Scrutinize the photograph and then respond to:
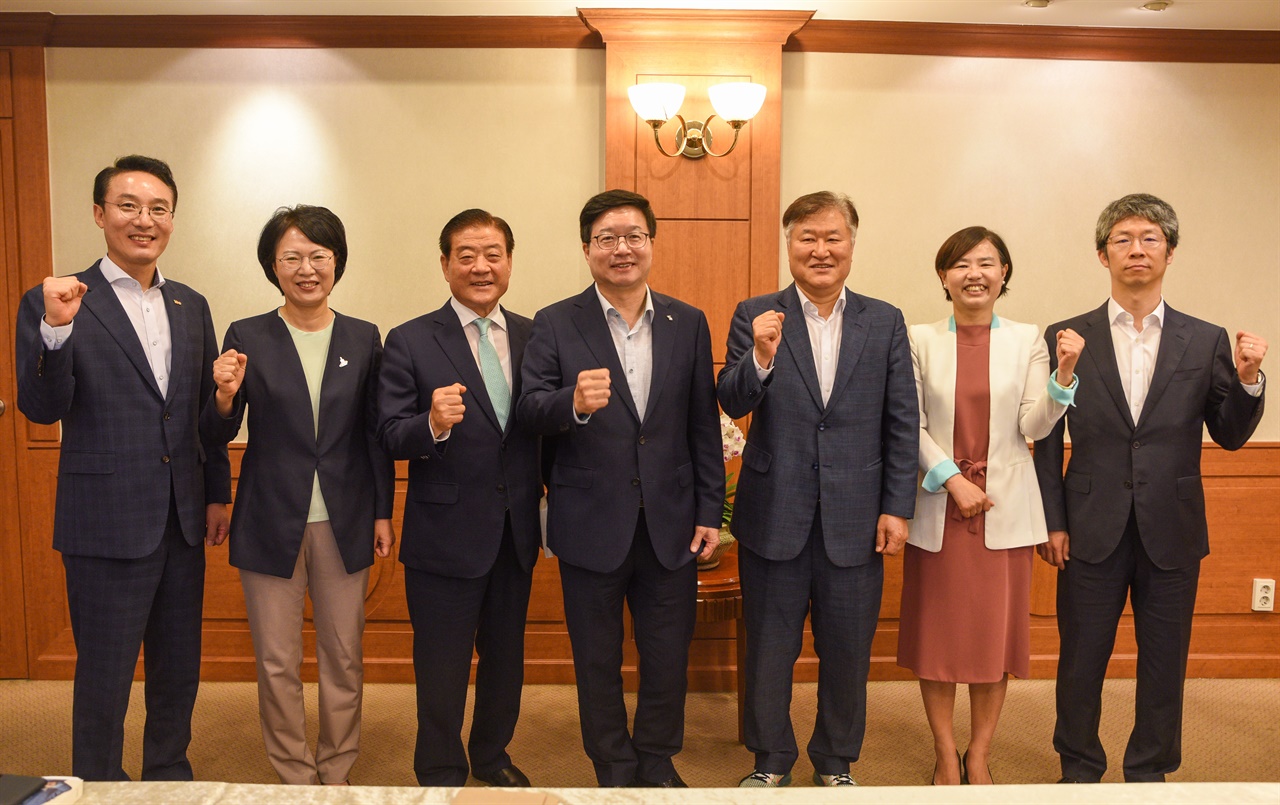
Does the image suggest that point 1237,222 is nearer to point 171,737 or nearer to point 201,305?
point 201,305

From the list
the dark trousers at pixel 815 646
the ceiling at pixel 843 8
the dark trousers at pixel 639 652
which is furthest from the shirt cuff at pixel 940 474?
the ceiling at pixel 843 8

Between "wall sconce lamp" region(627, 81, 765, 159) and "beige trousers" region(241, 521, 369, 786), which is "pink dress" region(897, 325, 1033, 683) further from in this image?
"beige trousers" region(241, 521, 369, 786)

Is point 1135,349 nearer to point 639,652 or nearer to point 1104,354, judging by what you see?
point 1104,354

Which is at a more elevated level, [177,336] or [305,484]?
[177,336]

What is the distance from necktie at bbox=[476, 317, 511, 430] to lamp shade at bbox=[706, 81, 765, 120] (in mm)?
1537

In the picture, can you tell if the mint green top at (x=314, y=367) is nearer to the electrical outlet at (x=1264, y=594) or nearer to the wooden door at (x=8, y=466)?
the wooden door at (x=8, y=466)

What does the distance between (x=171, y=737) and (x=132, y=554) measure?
587mm

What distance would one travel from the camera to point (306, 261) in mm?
2514

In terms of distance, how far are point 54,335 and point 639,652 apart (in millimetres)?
1747

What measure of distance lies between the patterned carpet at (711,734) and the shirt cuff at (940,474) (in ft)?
3.31

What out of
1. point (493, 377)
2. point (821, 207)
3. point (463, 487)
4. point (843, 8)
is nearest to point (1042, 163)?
point (843, 8)

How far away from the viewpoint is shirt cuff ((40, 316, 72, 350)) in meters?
2.27

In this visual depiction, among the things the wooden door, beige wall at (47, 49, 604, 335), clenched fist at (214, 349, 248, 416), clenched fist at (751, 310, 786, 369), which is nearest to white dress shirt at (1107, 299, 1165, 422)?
clenched fist at (751, 310, 786, 369)

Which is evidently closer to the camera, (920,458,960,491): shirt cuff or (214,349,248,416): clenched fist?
(214,349,248,416): clenched fist
